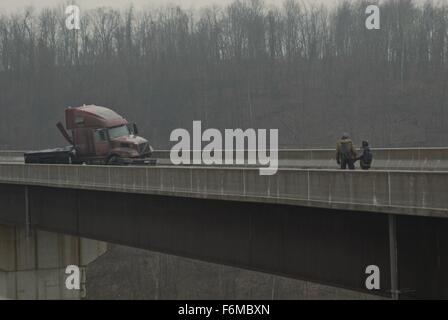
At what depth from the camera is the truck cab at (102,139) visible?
1350 inches

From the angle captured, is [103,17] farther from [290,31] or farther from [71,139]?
[71,139]

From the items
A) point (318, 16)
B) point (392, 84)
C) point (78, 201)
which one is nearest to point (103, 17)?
point (318, 16)

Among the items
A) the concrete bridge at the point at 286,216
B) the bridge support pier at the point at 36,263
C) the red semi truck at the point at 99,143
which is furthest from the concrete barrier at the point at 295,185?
the bridge support pier at the point at 36,263

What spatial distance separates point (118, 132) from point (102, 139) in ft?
2.43

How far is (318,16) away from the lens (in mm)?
118875

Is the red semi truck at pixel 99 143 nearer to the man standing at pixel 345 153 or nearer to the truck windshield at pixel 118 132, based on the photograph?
the truck windshield at pixel 118 132

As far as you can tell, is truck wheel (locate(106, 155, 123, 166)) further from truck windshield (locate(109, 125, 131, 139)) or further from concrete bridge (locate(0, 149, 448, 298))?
concrete bridge (locate(0, 149, 448, 298))

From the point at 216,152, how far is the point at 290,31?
85610mm

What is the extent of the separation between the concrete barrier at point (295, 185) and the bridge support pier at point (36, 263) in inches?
397

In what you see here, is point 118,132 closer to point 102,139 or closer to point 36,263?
point 102,139

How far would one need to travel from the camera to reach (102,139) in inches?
1366

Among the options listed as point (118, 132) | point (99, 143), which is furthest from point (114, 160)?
point (118, 132)

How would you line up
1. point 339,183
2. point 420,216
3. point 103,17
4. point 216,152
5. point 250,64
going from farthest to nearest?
point 103,17
point 250,64
point 216,152
point 339,183
point 420,216
